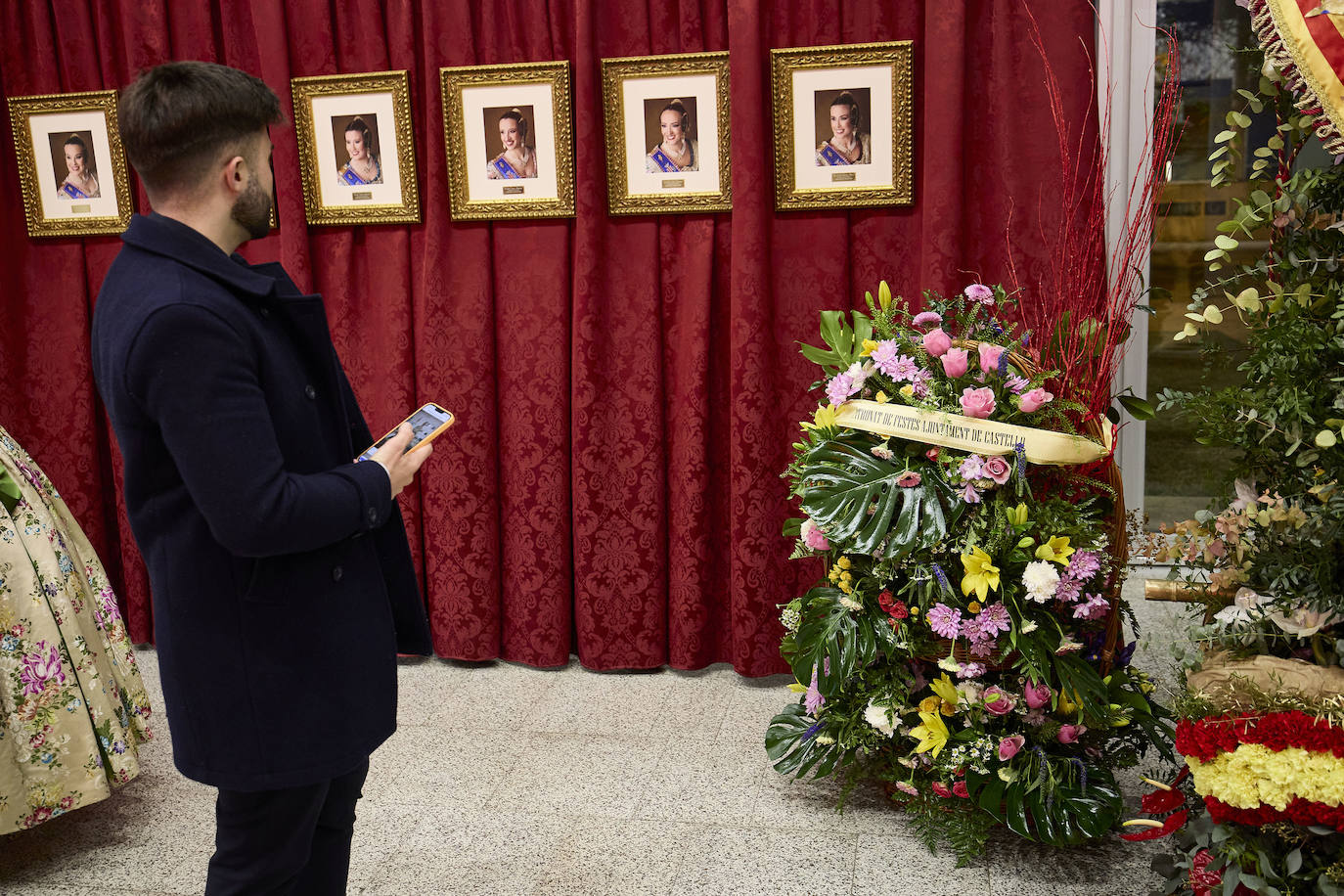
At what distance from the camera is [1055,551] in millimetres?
2111

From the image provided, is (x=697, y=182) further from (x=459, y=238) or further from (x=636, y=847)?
(x=636, y=847)

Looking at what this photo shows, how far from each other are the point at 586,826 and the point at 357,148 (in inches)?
81.0

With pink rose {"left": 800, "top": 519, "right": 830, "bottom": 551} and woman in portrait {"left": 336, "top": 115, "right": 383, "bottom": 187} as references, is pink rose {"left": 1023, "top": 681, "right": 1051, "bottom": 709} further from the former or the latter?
woman in portrait {"left": 336, "top": 115, "right": 383, "bottom": 187}

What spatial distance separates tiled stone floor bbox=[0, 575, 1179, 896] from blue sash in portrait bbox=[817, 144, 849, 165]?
1449 mm

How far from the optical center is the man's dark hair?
1.36 meters

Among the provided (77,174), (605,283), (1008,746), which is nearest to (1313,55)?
(1008,746)

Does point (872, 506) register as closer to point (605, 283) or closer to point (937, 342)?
point (937, 342)

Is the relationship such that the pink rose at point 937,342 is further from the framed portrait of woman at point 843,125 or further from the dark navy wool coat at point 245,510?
the dark navy wool coat at point 245,510

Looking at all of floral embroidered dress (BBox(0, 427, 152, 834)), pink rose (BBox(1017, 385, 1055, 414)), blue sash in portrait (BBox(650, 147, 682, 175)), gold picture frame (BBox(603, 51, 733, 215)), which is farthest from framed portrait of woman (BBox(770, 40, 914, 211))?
floral embroidered dress (BBox(0, 427, 152, 834))

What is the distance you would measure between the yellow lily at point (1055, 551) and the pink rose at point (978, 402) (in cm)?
27

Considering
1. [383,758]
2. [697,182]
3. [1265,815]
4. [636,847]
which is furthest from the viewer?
[697,182]

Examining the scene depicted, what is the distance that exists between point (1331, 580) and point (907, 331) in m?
0.98

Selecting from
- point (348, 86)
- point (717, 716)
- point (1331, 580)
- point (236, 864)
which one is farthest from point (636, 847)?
point (348, 86)

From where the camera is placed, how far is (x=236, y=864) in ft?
4.86
